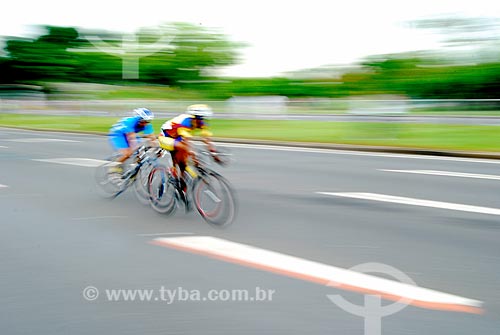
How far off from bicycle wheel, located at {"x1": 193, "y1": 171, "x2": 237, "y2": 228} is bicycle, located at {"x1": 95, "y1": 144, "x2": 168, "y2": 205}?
1.04 meters

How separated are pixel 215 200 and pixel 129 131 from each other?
2.42 meters

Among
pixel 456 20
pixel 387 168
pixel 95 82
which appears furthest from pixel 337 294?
pixel 95 82

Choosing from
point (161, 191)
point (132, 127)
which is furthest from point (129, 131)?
point (161, 191)

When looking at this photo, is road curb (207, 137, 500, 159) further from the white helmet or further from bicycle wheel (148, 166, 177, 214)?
the white helmet

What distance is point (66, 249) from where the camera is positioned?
6.51 metres

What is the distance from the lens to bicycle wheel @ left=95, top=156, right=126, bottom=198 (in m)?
9.70

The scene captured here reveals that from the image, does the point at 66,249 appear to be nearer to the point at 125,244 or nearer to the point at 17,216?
the point at 125,244

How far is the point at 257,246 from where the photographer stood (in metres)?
6.52

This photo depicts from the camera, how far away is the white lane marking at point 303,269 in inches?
189

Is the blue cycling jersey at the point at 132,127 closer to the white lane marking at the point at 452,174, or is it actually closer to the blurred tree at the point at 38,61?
the white lane marking at the point at 452,174

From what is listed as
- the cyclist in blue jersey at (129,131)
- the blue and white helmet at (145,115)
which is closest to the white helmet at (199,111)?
the cyclist in blue jersey at (129,131)

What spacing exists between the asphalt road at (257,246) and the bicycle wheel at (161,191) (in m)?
0.16

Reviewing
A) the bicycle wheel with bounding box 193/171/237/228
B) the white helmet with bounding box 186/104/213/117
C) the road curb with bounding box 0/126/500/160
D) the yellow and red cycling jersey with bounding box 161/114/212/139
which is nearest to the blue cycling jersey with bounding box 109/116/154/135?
the yellow and red cycling jersey with bounding box 161/114/212/139

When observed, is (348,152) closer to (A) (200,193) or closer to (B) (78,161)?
(B) (78,161)
